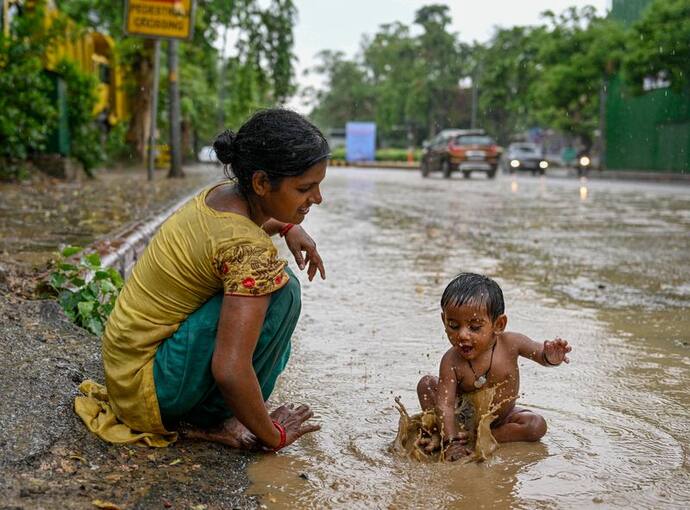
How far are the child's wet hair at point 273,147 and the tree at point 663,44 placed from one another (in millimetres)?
28990

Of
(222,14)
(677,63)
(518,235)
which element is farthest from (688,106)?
(518,235)

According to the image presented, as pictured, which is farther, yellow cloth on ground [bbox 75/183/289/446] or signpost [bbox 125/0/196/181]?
signpost [bbox 125/0/196/181]

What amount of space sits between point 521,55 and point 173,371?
5193 centimetres

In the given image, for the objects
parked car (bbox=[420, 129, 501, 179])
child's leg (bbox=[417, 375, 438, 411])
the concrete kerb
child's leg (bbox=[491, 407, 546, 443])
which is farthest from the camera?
parked car (bbox=[420, 129, 501, 179])

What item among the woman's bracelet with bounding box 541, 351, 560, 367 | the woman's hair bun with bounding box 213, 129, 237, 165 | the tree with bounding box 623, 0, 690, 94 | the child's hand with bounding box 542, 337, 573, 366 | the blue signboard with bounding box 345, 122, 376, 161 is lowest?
the woman's bracelet with bounding box 541, 351, 560, 367

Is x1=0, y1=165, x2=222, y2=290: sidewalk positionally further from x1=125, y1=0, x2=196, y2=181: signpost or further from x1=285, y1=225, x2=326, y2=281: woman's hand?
x1=125, y1=0, x2=196, y2=181: signpost

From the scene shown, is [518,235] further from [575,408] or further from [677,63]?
[677,63]

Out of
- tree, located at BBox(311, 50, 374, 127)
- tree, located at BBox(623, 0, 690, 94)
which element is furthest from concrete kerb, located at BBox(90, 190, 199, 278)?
tree, located at BBox(311, 50, 374, 127)

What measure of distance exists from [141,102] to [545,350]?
26780 mm

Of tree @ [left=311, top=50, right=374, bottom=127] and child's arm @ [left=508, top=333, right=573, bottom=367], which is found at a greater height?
tree @ [left=311, top=50, right=374, bottom=127]

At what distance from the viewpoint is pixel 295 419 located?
Result: 2996mm

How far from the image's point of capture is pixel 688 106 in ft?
107

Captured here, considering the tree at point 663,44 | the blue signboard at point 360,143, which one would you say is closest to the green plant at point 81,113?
the tree at point 663,44

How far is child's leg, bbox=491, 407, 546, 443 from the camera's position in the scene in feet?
9.91
